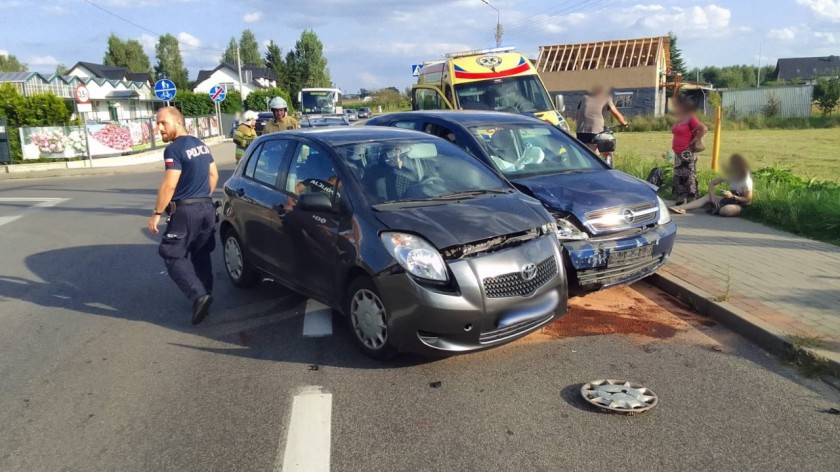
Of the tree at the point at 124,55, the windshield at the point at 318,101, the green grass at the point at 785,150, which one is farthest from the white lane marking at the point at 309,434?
the tree at the point at 124,55

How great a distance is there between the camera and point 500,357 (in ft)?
16.1

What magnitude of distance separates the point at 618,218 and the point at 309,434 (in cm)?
347

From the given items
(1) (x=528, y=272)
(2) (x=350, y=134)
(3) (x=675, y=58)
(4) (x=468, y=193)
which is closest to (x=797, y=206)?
(4) (x=468, y=193)

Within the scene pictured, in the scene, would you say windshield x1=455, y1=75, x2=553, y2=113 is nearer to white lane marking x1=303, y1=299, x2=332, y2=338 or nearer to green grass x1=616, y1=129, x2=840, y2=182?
green grass x1=616, y1=129, x2=840, y2=182

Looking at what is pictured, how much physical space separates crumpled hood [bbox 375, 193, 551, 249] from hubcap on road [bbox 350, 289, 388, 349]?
541mm

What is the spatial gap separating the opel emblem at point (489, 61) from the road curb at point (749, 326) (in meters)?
7.75

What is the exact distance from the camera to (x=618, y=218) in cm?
595

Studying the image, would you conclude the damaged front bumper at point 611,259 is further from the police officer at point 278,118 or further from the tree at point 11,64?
the tree at point 11,64

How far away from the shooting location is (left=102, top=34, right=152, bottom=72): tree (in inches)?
4171

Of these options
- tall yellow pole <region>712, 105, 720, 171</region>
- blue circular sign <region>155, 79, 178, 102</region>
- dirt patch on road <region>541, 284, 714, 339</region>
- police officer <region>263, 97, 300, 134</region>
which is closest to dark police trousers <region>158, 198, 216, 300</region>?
dirt patch on road <region>541, 284, 714, 339</region>

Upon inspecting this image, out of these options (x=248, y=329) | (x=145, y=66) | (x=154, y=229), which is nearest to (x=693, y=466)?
(x=248, y=329)

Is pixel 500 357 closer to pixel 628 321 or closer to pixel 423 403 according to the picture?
pixel 423 403

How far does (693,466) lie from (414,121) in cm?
561

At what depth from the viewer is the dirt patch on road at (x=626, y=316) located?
5.45 meters
